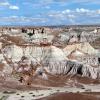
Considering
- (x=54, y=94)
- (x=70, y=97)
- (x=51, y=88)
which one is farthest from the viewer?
(x=51, y=88)

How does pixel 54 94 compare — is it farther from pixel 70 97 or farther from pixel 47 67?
pixel 47 67

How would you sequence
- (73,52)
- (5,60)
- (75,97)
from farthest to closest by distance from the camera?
(73,52) → (5,60) → (75,97)

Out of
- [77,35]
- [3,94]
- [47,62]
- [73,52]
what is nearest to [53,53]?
[47,62]

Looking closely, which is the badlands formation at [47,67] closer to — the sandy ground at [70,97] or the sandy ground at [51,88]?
the sandy ground at [51,88]

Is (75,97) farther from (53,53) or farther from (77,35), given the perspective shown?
(77,35)

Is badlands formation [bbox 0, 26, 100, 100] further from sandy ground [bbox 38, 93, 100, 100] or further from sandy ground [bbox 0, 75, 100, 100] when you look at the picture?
→ sandy ground [bbox 38, 93, 100, 100]

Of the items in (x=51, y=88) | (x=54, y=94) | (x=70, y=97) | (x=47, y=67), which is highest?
(x=47, y=67)

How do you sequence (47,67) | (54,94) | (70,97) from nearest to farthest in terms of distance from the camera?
(70,97), (54,94), (47,67)

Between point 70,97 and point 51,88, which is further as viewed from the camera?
point 51,88

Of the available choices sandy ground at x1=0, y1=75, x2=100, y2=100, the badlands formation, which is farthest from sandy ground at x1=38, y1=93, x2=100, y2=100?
the badlands formation

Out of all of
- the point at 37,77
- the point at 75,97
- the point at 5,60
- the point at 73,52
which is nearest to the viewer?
the point at 75,97

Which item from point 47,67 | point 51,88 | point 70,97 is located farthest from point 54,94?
point 47,67
